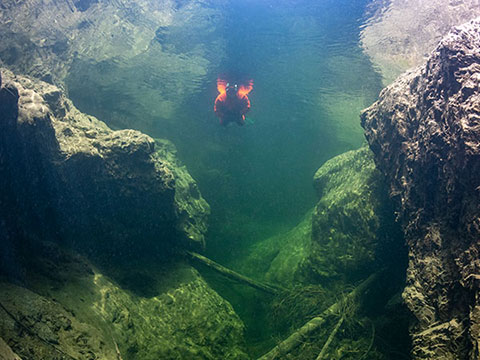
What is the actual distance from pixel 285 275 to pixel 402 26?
36.5 feet

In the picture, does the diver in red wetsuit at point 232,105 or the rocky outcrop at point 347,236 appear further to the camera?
the diver in red wetsuit at point 232,105

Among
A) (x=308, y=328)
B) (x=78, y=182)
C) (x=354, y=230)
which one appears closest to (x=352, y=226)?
(x=354, y=230)

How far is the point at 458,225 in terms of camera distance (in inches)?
147

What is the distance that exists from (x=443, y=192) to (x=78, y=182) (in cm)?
740

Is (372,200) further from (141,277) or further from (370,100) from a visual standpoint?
(370,100)

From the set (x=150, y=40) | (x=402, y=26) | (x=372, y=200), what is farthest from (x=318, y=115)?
(x=372, y=200)

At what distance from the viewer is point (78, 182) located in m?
6.06

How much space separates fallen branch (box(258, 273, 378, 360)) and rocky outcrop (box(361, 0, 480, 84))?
9580mm

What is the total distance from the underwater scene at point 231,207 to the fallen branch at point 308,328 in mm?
36

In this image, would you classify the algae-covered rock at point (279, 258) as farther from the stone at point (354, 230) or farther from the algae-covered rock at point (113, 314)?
A: the algae-covered rock at point (113, 314)

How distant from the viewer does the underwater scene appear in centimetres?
381

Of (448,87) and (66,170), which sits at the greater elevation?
(448,87)

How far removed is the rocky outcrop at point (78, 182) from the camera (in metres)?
4.62

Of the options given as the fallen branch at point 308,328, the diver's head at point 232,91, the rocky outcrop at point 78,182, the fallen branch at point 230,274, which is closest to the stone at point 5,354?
the rocky outcrop at point 78,182
